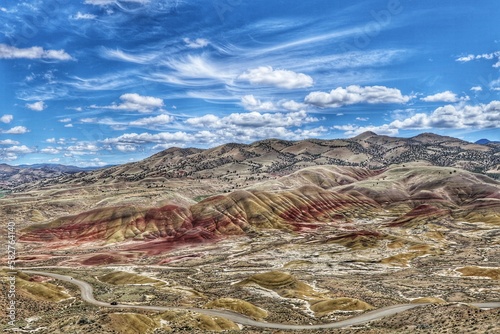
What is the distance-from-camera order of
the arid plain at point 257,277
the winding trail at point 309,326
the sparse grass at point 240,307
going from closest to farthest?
the arid plain at point 257,277 < the winding trail at point 309,326 < the sparse grass at point 240,307

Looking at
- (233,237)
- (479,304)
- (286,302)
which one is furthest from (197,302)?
(233,237)

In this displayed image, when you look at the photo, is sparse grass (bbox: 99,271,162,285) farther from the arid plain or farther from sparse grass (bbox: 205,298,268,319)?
sparse grass (bbox: 205,298,268,319)

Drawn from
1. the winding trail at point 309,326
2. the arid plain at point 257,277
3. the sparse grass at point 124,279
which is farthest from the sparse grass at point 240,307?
the sparse grass at point 124,279

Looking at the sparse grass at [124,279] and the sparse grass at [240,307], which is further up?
the sparse grass at [124,279]

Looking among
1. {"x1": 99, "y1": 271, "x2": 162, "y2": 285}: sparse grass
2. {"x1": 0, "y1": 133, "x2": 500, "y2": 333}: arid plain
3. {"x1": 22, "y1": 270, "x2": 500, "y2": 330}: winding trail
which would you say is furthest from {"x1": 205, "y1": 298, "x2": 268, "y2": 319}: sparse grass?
{"x1": 99, "y1": 271, "x2": 162, "y2": 285}: sparse grass

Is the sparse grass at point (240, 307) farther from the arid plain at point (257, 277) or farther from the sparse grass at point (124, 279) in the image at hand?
the sparse grass at point (124, 279)

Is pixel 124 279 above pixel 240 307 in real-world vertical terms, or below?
above

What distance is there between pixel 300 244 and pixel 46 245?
4661 inches

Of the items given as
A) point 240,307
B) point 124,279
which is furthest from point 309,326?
point 124,279

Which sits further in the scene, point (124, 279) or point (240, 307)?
point (124, 279)

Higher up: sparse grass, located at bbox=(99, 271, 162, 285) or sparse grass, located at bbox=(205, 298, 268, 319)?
sparse grass, located at bbox=(99, 271, 162, 285)

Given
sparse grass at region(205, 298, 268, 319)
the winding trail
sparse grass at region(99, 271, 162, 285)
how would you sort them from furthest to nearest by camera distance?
sparse grass at region(99, 271, 162, 285) → sparse grass at region(205, 298, 268, 319) → the winding trail

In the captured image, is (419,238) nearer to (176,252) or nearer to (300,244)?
(300,244)

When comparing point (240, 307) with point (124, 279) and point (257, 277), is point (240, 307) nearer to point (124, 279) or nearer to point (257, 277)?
point (257, 277)
